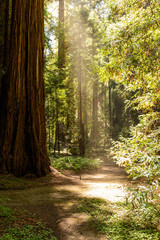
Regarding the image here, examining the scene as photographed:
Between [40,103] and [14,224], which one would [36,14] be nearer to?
[40,103]

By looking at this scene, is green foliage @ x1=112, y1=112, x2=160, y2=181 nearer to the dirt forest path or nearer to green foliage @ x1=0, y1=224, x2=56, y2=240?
the dirt forest path

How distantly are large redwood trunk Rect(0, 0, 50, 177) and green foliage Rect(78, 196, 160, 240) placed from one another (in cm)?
309

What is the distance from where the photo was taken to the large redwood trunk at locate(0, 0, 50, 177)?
632cm

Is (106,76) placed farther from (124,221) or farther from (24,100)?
(124,221)

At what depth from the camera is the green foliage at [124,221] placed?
280 cm

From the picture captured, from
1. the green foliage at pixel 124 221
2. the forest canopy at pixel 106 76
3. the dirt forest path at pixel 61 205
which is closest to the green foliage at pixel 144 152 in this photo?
the forest canopy at pixel 106 76

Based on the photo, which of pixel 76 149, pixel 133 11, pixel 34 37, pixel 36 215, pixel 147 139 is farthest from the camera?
pixel 76 149

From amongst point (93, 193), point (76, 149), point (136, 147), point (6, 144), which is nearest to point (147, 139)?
point (136, 147)

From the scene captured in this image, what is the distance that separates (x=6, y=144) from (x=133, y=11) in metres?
5.34

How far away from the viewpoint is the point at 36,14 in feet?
22.6

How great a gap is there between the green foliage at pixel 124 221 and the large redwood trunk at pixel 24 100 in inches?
122

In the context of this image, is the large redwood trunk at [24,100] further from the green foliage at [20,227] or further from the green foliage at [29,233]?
the green foliage at [29,233]

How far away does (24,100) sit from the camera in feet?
21.5

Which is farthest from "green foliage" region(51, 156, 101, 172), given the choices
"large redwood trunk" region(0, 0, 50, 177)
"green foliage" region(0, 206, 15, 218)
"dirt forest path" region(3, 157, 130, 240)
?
"green foliage" region(0, 206, 15, 218)
